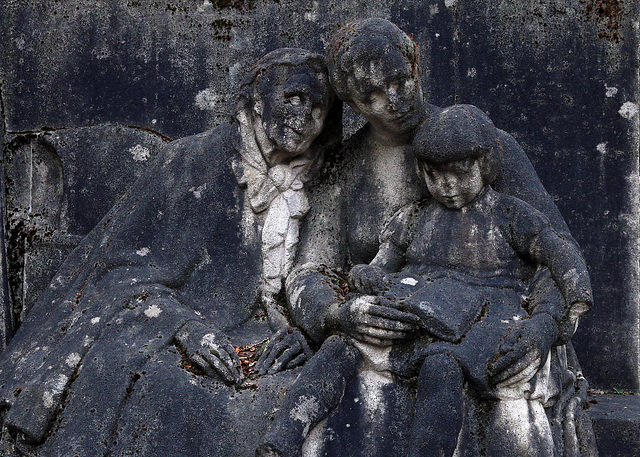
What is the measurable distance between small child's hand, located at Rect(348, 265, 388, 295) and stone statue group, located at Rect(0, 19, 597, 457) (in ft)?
0.04

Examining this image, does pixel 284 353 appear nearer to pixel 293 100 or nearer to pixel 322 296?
pixel 322 296

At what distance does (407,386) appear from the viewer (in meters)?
4.49

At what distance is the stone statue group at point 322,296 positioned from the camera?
442 centimetres

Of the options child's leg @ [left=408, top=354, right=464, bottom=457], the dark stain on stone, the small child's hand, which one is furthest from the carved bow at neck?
the dark stain on stone

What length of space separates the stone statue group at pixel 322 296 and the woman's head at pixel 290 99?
0.04ft

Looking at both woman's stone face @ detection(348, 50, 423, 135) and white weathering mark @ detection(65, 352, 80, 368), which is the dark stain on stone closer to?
woman's stone face @ detection(348, 50, 423, 135)

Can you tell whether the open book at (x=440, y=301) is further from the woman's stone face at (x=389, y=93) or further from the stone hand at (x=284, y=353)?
the woman's stone face at (x=389, y=93)

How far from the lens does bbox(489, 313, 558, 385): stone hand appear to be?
172 inches

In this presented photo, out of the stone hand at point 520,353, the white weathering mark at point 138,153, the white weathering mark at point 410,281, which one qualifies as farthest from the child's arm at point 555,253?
the white weathering mark at point 138,153

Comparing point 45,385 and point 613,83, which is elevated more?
point 613,83

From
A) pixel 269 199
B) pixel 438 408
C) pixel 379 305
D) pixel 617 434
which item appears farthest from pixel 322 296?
pixel 617 434

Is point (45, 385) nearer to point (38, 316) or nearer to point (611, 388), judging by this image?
point (38, 316)

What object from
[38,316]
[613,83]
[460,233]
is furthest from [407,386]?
[613,83]

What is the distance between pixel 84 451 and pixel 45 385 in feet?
1.29
